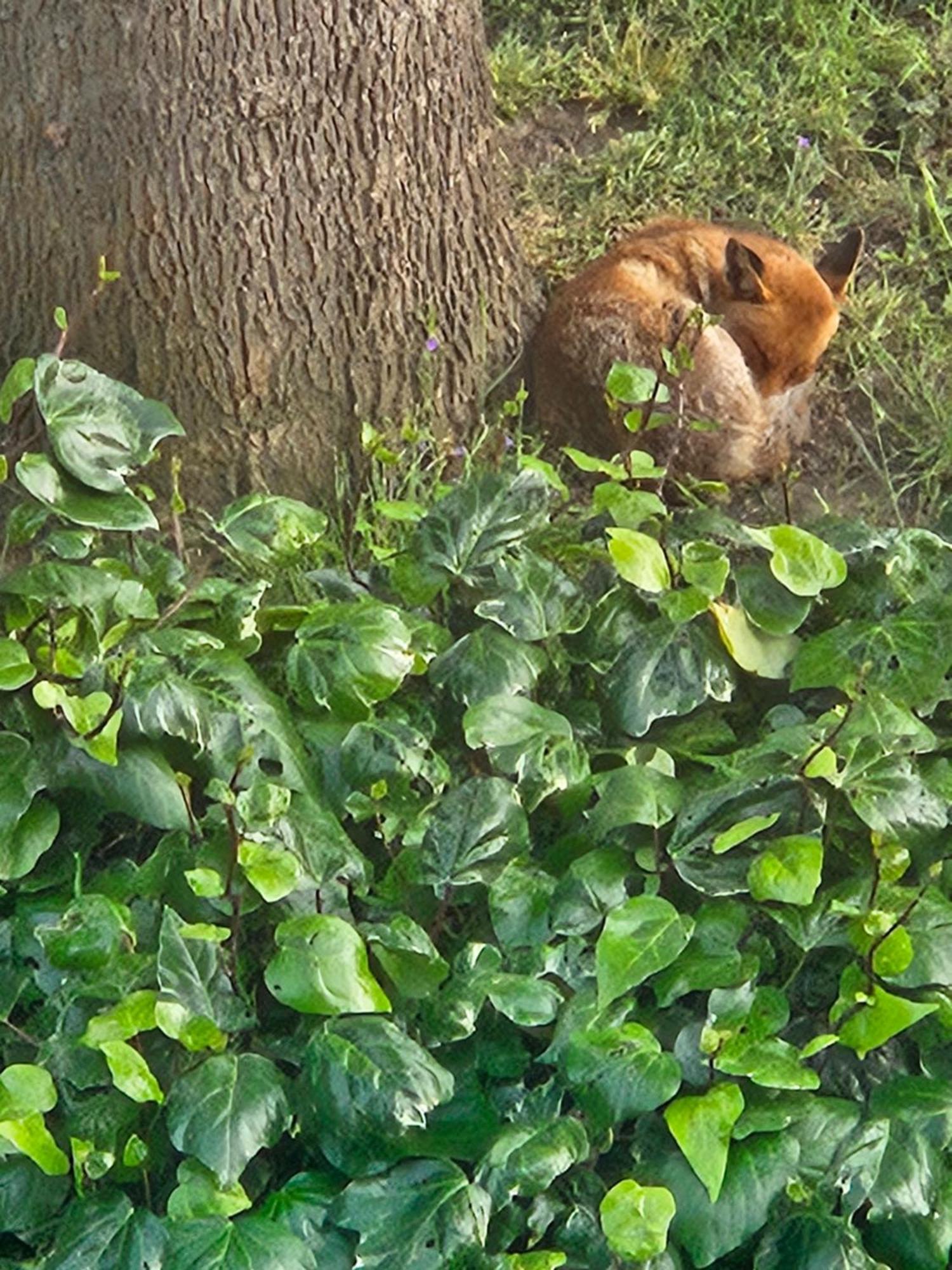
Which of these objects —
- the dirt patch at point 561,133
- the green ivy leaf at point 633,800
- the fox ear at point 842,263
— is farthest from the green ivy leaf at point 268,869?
the dirt patch at point 561,133

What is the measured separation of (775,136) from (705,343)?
948 mm

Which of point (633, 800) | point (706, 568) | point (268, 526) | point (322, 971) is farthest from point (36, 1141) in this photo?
point (706, 568)

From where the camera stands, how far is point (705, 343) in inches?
164

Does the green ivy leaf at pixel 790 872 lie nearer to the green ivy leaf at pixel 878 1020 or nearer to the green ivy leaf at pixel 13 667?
the green ivy leaf at pixel 878 1020

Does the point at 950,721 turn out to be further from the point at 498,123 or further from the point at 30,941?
the point at 498,123

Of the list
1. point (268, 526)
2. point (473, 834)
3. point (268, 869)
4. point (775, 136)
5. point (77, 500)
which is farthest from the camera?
point (775, 136)

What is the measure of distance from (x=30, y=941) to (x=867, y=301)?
2.70m

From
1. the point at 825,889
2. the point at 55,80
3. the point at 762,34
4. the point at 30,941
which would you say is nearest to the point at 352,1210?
the point at 30,941

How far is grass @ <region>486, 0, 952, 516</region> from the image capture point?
4418 mm

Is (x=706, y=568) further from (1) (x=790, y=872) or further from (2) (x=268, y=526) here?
(2) (x=268, y=526)

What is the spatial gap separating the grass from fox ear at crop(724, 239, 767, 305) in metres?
0.33

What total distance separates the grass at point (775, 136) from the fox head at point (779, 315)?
0.68 feet

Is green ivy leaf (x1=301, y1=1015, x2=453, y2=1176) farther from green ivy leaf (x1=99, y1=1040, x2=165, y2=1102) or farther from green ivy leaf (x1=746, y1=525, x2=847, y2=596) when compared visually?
green ivy leaf (x1=746, y1=525, x2=847, y2=596)

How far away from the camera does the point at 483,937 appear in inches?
114
